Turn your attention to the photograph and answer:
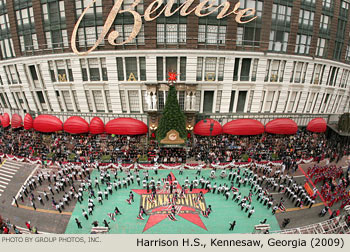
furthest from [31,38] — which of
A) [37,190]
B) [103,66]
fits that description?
[37,190]

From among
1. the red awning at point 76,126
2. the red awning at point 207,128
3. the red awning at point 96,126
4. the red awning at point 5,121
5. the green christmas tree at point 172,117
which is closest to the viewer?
the green christmas tree at point 172,117

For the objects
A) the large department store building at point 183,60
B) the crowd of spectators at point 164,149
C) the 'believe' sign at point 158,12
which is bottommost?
the crowd of spectators at point 164,149

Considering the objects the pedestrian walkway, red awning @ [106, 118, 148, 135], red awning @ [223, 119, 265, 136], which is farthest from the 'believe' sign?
the pedestrian walkway

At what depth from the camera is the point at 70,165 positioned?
22766 mm

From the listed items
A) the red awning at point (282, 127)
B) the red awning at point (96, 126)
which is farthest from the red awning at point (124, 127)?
the red awning at point (282, 127)

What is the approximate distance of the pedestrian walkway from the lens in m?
22.0

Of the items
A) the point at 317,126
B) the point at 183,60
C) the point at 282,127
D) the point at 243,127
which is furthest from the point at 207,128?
the point at 317,126

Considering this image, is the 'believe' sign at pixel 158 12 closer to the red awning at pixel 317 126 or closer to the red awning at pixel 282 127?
the red awning at pixel 282 127

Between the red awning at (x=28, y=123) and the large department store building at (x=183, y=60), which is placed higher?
the large department store building at (x=183, y=60)

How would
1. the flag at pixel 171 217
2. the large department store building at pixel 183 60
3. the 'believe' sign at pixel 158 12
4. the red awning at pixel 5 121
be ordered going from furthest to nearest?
the red awning at pixel 5 121 → the large department store building at pixel 183 60 → the 'believe' sign at pixel 158 12 → the flag at pixel 171 217

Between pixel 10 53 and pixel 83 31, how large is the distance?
1561cm

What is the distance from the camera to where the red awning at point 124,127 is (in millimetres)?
26344

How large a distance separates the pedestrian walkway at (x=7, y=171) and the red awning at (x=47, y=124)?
19.8ft

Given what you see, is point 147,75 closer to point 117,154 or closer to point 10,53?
point 117,154
